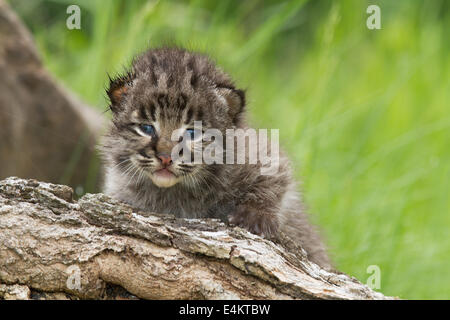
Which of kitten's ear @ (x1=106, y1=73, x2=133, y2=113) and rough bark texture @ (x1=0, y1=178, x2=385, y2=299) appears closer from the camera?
rough bark texture @ (x1=0, y1=178, x2=385, y2=299)

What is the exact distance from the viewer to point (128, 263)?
128 inches

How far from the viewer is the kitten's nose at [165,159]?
3584mm

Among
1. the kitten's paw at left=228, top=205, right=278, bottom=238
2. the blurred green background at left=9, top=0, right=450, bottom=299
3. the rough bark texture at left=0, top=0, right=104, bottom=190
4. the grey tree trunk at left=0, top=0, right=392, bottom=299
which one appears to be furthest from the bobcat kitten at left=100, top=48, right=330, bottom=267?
the rough bark texture at left=0, top=0, right=104, bottom=190

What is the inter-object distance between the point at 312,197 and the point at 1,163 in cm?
304

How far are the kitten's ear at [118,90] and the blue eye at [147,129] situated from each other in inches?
11.8

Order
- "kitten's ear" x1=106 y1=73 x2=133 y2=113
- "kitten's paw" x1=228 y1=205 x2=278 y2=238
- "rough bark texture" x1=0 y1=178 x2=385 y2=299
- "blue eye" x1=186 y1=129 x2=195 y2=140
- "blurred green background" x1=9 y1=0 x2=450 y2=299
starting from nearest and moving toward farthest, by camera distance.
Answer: "rough bark texture" x1=0 y1=178 x2=385 y2=299
"blue eye" x1=186 y1=129 x2=195 y2=140
"kitten's paw" x1=228 y1=205 x2=278 y2=238
"kitten's ear" x1=106 y1=73 x2=133 y2=113
"blurred green background" x1=9 y1=0 x2=450 y2=299

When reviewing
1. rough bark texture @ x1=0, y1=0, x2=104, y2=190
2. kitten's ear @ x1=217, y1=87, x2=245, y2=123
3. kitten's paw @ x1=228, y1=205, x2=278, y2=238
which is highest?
rough bark texture @ x1=0, y1=0, x2=104, y2=190

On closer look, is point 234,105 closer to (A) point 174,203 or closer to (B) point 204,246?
(A) point 174,203

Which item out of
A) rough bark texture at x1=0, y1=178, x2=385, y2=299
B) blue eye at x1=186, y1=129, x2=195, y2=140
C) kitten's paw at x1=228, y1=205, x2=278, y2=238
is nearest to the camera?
rough bark texture at x1=0, y1=178, x2=385, y2=299


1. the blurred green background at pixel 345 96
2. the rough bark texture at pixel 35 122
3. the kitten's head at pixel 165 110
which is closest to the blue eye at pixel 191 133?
the kitten's head at pixel 165 110

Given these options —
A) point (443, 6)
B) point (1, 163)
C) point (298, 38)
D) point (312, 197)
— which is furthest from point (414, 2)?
point (1, 163)

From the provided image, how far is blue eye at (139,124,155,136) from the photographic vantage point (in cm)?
371

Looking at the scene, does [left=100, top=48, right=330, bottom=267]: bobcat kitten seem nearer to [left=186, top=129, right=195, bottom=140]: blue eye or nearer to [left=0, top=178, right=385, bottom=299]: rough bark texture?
[left=186, top=129, right=195, bottom=140]: blue eye

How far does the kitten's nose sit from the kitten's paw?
58cm
